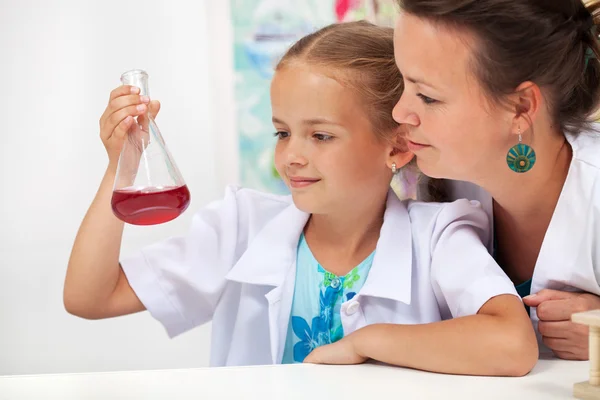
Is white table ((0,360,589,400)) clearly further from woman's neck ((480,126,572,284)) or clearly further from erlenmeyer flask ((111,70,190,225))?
woman's neck ((480,126,572,284))

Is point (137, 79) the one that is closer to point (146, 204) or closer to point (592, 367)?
point (146, 204)

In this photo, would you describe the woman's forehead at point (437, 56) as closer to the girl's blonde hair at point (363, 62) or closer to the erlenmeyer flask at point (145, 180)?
the girl's blonde hair at point (363, 62)

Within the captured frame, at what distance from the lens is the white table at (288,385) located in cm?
83

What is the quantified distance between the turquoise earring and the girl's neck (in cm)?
25

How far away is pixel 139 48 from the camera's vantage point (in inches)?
95.0

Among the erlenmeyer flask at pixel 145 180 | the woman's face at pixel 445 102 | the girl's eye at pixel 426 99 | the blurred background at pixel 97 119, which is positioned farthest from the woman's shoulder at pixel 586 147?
the blurred background at pixel 97 119

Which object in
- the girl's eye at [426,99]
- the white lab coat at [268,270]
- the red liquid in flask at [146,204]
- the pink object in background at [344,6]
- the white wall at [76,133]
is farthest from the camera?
the pink object in background at [344,6]

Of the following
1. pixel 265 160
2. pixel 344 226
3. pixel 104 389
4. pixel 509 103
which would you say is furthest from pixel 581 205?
pixel 265 160

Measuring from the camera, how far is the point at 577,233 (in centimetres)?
111

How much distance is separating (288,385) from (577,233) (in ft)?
1.61

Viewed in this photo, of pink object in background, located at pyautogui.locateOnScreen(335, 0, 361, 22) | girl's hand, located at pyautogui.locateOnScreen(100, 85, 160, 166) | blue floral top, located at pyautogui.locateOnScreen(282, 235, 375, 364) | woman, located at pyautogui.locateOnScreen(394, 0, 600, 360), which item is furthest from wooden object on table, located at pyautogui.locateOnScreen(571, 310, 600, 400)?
pink object in background, located at pyautogui.locateOnScreen(335, 0, 361, 22)

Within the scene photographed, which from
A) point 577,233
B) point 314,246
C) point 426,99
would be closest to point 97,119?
point 314,246

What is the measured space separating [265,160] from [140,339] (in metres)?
0.68

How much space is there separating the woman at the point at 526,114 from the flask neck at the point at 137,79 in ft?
1.11
